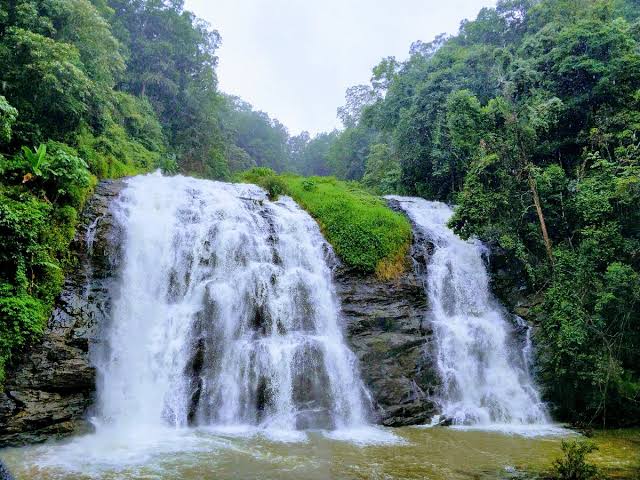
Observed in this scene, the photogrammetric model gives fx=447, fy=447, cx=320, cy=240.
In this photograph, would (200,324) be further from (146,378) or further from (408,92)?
(408,92)

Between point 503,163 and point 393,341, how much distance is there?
24.0 feet

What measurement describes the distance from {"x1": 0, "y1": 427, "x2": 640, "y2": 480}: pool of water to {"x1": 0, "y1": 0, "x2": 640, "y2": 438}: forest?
7.75 ft

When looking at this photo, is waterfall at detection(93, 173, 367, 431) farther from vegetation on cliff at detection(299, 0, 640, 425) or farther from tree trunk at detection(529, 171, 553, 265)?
tree trunk at detection(529, 171, 553, 265)

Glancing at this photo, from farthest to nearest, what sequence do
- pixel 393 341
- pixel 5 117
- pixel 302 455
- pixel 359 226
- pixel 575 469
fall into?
pixel 359 226 → pixel 393 341 → pixel 5 117 → pixel 302 455 → pixel 575 469

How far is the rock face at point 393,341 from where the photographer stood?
35.4 feet

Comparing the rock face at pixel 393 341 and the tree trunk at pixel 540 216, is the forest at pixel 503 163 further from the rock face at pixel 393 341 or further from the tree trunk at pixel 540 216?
the rock face at pixel 393 341

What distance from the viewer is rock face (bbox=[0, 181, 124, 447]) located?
812 cm

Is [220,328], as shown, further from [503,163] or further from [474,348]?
[503,163]

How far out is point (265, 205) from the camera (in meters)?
15.6

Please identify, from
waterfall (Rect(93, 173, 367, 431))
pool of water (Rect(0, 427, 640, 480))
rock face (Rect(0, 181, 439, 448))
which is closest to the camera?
pool of water (Rect(0, 427, 640, 480))

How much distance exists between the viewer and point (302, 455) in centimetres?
766

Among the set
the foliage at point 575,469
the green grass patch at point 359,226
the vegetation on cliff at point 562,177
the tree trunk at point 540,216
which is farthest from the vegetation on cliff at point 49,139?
the tree trunk at point 540,216

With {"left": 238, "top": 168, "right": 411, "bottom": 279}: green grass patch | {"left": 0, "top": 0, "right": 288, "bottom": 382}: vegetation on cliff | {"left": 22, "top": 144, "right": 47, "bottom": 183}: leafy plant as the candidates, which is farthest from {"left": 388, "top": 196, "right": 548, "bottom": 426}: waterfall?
{"left": 22, "top": 144, "right": 47, "bottom": 183}: leafy plant

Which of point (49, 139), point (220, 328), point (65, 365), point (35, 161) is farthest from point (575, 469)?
point (49, 139)
